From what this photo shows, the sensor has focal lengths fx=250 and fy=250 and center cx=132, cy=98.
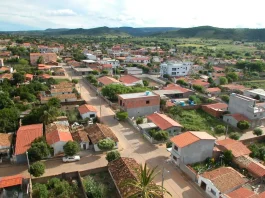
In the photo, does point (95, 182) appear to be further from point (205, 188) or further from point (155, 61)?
point (155, 61)

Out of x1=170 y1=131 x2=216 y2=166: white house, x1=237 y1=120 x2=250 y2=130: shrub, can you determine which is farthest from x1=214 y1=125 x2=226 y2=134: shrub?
x1=170 y1=131 x2=216 y2=166: white house

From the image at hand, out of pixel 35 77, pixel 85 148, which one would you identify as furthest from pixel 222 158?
pixel 35 77

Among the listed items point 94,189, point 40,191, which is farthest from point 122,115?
point 40,191

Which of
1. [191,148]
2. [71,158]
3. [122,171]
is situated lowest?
[71,158]

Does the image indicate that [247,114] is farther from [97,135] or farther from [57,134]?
[57,134]

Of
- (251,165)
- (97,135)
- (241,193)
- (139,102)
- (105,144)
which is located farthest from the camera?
(139,102)

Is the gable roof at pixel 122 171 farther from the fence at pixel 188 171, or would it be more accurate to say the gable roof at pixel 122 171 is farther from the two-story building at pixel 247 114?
the two-story building at pixel 247 114

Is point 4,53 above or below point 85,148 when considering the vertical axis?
above
